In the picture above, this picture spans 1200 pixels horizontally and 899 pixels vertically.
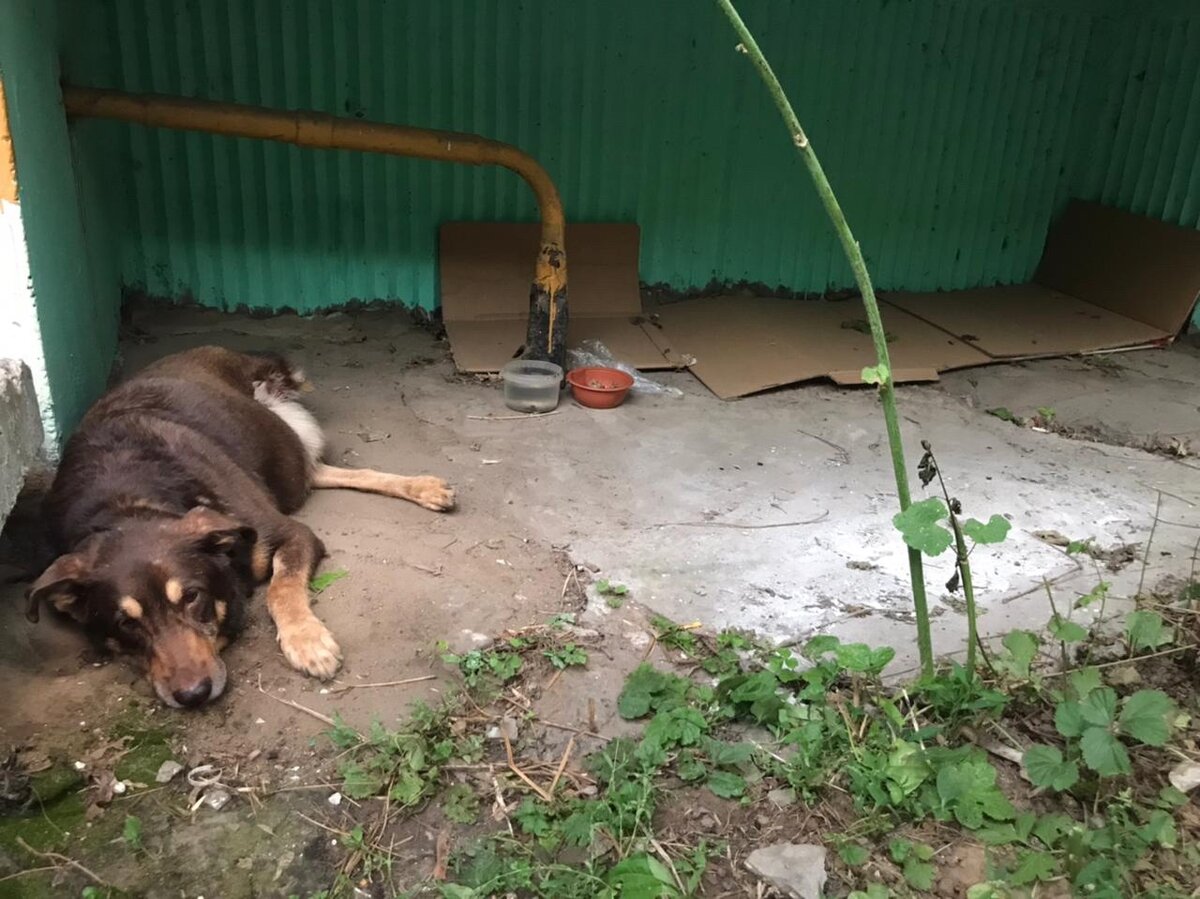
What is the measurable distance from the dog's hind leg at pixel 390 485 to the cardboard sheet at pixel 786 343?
207cm

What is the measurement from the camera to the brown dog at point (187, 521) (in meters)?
2.48

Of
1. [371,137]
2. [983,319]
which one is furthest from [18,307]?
[983,319]

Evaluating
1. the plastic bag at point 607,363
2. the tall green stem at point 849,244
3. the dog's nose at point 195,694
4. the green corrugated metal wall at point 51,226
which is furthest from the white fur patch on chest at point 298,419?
the tall green stem at point 849,244

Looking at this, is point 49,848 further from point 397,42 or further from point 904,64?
point 904,64

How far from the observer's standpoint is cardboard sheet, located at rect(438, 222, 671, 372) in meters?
5.62

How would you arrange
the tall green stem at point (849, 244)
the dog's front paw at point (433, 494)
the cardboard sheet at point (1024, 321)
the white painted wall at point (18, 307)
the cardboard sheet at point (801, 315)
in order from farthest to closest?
the cardboard sheet at point (1024, 321), the cardboard sheet at point (801, 315), the dog's front paw at point (433, 494), the white painted wall at point (18, 307), the tall green stem at point (849, 244)

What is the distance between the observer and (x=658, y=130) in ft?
20.0

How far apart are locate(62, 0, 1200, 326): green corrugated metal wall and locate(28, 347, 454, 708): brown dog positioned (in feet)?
6.50

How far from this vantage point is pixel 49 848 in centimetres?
212

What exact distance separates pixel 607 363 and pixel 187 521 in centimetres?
308

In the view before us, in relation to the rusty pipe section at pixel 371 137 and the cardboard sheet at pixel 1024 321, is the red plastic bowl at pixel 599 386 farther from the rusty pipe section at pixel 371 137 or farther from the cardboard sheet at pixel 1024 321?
the cardboard sheet at pixel 1024 321

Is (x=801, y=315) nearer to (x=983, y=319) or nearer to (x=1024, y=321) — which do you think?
(x=983, y=319)

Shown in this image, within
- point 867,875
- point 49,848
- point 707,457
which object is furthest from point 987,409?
point 49,848

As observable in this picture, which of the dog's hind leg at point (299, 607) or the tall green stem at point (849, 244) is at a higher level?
the tall green stem at point (849, 244)
